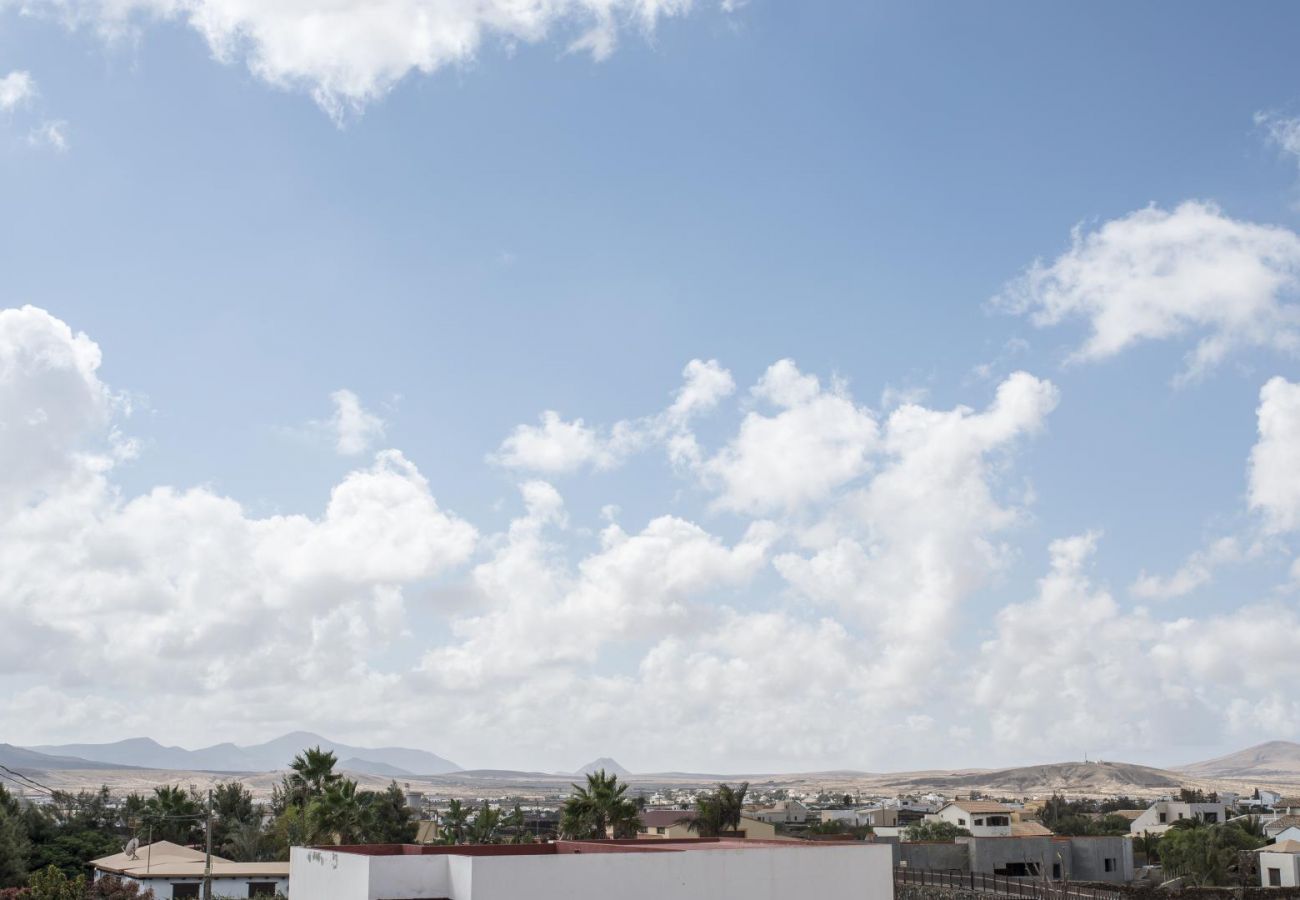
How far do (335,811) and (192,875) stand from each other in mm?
7717

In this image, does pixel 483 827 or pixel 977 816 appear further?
pixel 977 816

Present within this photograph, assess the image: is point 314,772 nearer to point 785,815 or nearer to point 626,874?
point 626,874

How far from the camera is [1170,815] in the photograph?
123125mm

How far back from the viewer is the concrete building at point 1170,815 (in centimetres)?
12206

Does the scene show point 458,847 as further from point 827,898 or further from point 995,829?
point 995,829

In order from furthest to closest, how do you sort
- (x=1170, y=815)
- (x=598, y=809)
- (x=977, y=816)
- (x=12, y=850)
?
(x=1170, y=815) < (x=977, y=816) < (x=598, y=809) < (x=12, y=850)

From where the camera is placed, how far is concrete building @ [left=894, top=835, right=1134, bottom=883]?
8175 centimetres

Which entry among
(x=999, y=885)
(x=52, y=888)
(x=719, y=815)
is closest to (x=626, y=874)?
(x=52, y=888)

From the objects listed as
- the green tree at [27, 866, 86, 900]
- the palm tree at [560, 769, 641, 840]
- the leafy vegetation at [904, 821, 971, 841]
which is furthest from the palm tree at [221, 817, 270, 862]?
the leafy vegetation at [904, 821, 971, 841]

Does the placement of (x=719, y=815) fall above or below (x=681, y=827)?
above

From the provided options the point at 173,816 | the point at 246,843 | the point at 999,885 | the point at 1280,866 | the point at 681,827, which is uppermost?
the point at 173,816

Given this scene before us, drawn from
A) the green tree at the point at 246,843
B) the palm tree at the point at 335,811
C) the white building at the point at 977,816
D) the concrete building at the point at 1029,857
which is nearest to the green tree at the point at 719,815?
the white building at the point at 977,816

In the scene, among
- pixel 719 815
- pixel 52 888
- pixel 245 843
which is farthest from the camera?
pixel 719 815

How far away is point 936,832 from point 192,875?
234ft
